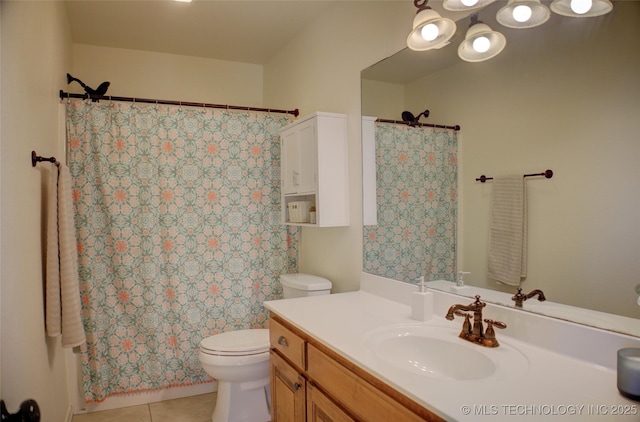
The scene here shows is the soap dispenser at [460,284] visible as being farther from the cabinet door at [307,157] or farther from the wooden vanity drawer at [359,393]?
the cabinet door at [307,157]

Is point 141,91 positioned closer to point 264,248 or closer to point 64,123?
point 64,123

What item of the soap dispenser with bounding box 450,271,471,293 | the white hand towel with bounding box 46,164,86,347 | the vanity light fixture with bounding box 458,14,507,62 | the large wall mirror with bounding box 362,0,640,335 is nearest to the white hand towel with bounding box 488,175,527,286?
the large wall mirror with bounding box 362,0,640,335

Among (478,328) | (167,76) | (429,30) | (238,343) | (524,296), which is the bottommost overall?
(238,343)

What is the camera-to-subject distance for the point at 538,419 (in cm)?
85

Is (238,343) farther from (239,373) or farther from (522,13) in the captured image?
(522,13)

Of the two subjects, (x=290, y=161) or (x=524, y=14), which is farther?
(x=290, y=161)

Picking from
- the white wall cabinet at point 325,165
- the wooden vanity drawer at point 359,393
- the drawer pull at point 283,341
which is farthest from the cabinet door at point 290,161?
the wooden vanity drawer at point 359,393

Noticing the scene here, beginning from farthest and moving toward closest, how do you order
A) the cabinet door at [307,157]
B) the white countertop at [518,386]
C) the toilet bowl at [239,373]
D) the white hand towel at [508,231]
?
the cabinet door at [307,157] < the toilet bowl at [239,373] < the white hand towel at [508,231] < the white countertop at [518,386]

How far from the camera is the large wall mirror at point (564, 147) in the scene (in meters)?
1.12

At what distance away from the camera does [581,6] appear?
1.20m

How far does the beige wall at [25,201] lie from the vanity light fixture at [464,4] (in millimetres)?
1482

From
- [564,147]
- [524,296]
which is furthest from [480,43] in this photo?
[524,296]

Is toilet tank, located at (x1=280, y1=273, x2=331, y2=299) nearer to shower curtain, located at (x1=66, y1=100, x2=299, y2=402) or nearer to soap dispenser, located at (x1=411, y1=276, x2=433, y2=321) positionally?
shower curtain, located at (x1=66, y1=100, x2=299, y2=402)

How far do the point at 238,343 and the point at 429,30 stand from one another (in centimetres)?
194
